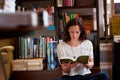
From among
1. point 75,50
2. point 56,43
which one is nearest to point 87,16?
point 56,43

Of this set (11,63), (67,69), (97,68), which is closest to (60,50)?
(67,69)

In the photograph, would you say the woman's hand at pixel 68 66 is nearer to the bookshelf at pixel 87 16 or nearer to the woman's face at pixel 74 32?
the woman's face at pixel 74 32

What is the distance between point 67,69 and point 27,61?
108 centimetres

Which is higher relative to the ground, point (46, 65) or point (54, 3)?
point (54, 3)

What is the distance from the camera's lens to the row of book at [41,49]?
348 centimetres

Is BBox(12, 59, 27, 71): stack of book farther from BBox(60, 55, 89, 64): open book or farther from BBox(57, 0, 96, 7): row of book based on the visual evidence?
BBox(60, 55, 89, 64): open book

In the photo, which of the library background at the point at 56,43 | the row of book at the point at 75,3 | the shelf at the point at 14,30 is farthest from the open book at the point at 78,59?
the shelf at the point at 14,30

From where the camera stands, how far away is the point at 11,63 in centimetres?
349

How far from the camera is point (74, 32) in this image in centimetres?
259

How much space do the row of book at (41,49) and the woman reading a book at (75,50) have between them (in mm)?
828

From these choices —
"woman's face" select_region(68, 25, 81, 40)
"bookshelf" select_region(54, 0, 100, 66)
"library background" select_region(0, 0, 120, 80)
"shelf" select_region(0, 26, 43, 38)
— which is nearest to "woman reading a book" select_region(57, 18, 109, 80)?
"woman's face" select_region(68, 25, 81, 40)

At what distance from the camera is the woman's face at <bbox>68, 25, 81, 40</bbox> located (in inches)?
102

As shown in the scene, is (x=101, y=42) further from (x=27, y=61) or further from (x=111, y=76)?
(x=27, y=61)

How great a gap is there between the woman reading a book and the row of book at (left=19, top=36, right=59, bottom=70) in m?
0.83
